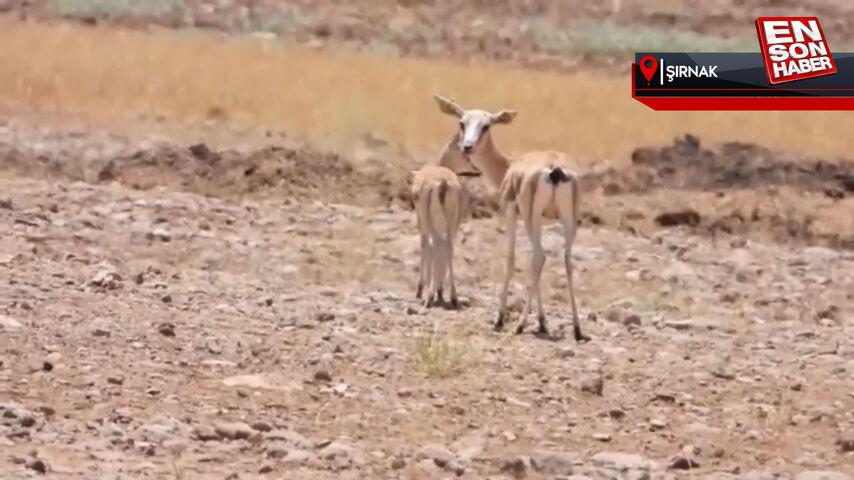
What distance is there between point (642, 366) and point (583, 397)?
3.81 ft

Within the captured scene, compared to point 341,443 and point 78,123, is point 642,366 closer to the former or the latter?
point 341,443

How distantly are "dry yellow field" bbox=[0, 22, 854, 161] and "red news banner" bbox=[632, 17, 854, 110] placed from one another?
77 cm

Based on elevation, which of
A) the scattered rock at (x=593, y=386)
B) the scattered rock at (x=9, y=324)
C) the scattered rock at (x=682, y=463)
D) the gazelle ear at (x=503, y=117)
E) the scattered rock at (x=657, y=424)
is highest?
the gazelle ear at (x=503, y=117)

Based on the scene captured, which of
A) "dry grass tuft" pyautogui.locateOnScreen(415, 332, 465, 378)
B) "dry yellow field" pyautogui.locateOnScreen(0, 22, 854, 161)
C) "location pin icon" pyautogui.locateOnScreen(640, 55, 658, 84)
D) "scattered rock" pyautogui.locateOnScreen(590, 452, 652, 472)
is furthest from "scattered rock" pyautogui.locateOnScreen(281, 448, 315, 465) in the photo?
"location pin icon" pyautogui.locateOnScreen(640, 55, 658, 84)

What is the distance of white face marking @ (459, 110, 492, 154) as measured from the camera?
1312 centimetres

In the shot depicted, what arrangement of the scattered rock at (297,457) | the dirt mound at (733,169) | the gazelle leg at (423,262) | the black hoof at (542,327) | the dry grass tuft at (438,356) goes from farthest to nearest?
1. the dirt mound at (733,169)
2. the gazelle leg at (423,262)
3. the black hoof at (542,327)
4. the dry grass tuft at (438,356)
5. the scattered rock at (297,457)

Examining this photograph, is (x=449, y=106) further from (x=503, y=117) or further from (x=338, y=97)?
(x=338, y=97)

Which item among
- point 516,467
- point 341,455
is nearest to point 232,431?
point 341,455

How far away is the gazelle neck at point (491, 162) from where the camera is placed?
13.3 metres

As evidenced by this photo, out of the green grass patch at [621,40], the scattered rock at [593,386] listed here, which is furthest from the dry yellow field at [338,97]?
the scattered rock at [593,386]

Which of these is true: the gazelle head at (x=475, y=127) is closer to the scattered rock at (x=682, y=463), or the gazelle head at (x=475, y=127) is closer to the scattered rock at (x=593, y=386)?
A: the scattered rock at (x=593, y=386)

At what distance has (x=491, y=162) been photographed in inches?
529

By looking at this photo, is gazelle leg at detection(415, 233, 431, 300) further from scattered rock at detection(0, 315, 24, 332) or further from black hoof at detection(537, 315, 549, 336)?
scattered rock at detection(0, 315, 24, 332)

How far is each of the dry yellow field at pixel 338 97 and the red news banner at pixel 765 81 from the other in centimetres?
77
